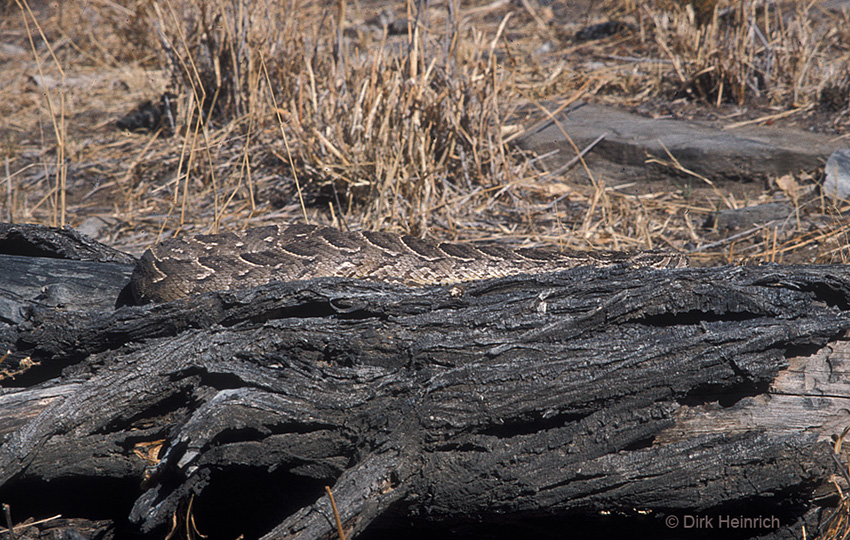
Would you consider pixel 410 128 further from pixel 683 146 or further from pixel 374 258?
pixel 683 146

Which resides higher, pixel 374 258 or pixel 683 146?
pixel 683 146

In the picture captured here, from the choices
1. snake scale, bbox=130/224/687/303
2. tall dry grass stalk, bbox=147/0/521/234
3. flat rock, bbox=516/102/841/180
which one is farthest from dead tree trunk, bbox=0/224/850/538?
flat rock, bbox=516/102/841/180

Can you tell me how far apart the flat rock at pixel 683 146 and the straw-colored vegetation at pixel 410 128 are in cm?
14

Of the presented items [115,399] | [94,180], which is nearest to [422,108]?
[94,180]

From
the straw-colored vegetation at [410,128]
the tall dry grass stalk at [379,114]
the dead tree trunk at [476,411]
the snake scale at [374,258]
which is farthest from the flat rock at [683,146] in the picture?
the dead tree trunk at [476,411]

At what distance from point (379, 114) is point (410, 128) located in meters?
0.36

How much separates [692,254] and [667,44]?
4.37 metres

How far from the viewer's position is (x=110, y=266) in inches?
173

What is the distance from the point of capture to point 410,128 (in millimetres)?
5945

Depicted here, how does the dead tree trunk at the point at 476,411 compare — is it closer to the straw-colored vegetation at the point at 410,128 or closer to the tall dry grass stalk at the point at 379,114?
the straw-colored vegetation at the point at 410,128

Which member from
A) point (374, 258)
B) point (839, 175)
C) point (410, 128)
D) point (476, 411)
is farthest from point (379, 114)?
point (839, 175)

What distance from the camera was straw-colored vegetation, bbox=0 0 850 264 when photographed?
19.3 ft

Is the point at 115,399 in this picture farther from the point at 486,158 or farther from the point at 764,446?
the point at 486,158

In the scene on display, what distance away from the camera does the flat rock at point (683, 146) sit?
662 cm
